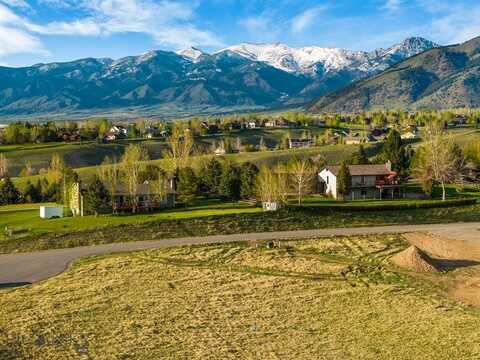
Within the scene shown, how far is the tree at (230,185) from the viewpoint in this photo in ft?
291

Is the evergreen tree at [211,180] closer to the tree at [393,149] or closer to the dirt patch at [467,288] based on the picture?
the tree at [393,149]

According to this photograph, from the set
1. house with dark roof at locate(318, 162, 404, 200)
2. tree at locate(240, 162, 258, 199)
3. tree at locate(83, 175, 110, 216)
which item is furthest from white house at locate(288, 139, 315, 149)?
tree at locate(83, 175, 110, 216)

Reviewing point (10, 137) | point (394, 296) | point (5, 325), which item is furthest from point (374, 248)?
A: point (10, 137)

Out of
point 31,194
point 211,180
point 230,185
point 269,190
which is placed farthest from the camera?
point 31,194

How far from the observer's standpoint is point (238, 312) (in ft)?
121

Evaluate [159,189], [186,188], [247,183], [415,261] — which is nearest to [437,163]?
[247,183]

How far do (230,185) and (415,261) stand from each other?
145ft

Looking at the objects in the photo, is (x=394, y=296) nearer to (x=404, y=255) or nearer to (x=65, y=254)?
(x=404, y=255)

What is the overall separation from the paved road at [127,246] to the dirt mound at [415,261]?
14.6 meters

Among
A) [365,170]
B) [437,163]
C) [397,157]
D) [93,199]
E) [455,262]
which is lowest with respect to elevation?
[455,262]

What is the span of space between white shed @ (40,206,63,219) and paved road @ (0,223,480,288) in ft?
58.1

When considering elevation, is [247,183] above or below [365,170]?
below

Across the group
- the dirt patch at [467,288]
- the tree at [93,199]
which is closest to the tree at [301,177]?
the tree at [93,199]

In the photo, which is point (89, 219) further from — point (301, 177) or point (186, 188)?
point (301, 177)
